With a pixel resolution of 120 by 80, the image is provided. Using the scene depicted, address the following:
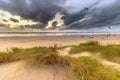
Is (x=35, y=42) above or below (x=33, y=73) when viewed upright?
below

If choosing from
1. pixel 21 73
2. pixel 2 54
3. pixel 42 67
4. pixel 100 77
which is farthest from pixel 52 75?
pixel 2 54

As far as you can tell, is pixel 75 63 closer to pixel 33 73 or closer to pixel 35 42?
pixel 33 73

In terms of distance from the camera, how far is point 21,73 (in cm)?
362

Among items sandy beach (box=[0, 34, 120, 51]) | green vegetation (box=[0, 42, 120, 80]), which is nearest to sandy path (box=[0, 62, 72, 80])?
green vegetation (box=[0, 42, 120, 80])

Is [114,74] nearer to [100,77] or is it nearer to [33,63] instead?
[100,77]

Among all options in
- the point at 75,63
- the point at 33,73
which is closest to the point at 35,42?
A: the point at 33,73

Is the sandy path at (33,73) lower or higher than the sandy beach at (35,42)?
higher

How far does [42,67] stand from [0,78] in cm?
72

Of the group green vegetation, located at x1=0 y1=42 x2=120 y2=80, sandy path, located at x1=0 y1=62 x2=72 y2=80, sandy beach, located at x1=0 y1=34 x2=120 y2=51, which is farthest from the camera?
sandy beach, located at x1=0 y1=34 x2=120 y2=51

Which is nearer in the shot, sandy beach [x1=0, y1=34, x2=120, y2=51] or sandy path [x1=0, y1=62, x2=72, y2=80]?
sandy path [x1=0, y1=62, x2=72, y2=80]

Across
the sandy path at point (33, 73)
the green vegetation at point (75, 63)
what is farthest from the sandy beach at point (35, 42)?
the sandy path at point (33, 73)

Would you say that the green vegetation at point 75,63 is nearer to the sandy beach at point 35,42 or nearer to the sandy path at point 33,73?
the sandy path at point 33,73

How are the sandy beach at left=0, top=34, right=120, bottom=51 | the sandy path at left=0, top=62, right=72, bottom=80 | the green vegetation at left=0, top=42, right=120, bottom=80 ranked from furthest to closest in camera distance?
the sandy beach at left=0, top=34, right=120, bottom=51, the sandy path at left=0, top=62, right=72, bottom=80, the green vegetation at left=0, top=42, right=120, bottom=80

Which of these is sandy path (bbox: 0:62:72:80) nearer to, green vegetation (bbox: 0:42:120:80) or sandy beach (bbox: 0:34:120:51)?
green vegetation (bbox: 0:42:120:80)
